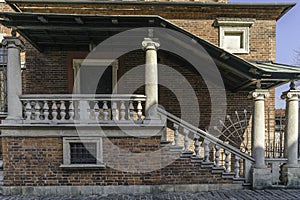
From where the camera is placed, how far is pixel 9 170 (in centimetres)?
494

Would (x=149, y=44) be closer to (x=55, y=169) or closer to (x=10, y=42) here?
(x=10, y=42)

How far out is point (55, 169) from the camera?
5.02 metres

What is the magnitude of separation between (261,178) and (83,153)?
14.7 feet

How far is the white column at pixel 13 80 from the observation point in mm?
4891

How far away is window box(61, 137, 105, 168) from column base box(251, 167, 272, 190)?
375cm

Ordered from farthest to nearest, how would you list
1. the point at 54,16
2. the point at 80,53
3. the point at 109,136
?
1. the point at 80,53
2. the point at 109,136
3. the point at 54,16

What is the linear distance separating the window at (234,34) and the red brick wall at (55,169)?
474 cm

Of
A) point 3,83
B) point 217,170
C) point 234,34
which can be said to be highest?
point 234,34

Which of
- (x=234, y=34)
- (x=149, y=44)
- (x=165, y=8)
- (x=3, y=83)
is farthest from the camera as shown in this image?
(x=234, y=34)

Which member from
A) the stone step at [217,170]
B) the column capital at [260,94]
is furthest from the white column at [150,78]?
the column capital at [260,94]

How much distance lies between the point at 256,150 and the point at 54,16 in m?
5.83

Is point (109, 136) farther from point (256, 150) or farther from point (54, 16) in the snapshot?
point (256, 150)

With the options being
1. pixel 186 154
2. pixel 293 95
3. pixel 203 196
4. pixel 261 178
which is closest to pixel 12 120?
pixel 186 154

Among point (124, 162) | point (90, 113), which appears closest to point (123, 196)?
point (124, 162)
